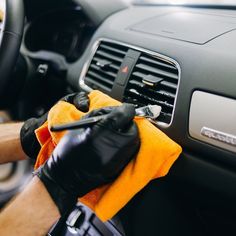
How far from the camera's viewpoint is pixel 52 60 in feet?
3.88

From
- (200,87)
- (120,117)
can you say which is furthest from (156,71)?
(120,117)

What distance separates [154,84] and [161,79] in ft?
0.06

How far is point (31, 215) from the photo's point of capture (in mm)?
646

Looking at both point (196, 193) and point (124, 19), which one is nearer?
point (196, 193)

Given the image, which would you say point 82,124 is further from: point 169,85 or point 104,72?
point 104,72

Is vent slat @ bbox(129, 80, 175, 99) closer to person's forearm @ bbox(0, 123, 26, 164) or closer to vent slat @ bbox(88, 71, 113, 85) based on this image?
vent slat @ bbox(88, 71, 113, 85)

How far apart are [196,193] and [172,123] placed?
0.15 meters

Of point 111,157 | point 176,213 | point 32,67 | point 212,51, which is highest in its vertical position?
point 212,51

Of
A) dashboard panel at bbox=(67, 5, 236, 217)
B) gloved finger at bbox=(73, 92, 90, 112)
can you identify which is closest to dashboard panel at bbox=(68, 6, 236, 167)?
dashboard panel at bbox=(67, 5, 236, 217)

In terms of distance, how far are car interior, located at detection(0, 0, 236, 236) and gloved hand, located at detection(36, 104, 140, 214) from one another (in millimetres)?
158

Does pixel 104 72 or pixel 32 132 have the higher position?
pixel 104 72

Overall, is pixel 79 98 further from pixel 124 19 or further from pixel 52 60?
pixel 52 60

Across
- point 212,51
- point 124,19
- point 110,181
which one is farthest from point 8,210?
point 124,19

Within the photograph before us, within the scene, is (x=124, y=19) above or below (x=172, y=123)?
above
